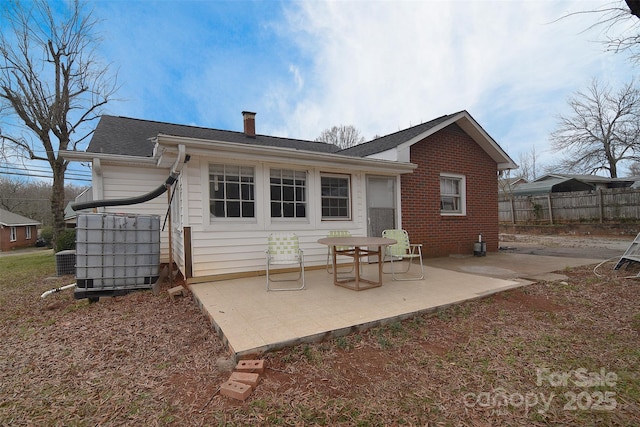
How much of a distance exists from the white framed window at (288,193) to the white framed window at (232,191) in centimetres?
40

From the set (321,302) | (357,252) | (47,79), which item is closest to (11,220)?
(47,79)

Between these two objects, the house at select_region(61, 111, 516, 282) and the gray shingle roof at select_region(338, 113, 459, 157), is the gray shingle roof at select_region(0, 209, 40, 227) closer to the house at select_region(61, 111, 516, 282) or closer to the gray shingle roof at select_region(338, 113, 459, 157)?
the house at select_region(61, 111, 516, 282)

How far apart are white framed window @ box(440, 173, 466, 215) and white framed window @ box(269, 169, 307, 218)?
173 inches

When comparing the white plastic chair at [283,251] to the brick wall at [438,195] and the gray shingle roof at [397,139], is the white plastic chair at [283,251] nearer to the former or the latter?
the brick wall at [438,195]

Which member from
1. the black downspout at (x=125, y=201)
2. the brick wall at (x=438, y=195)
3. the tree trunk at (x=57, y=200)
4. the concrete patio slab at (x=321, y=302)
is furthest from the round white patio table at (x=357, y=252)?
the tree trunk at (x=57, y=200)

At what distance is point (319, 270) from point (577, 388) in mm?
4468

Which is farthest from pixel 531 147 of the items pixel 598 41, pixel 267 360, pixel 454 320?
pixel 267 360

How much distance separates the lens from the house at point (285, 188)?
514cm

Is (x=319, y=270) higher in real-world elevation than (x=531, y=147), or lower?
lower

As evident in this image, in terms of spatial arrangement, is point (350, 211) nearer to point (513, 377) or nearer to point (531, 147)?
point (513, 377)

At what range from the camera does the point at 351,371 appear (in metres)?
2.46

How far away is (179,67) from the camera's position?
482 inches

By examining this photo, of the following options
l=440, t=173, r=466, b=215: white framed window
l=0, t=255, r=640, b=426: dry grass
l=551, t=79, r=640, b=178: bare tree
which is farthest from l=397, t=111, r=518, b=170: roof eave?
l=551, t=79, r=640, b=178: bare tree

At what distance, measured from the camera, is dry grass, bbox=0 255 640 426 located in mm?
1931
